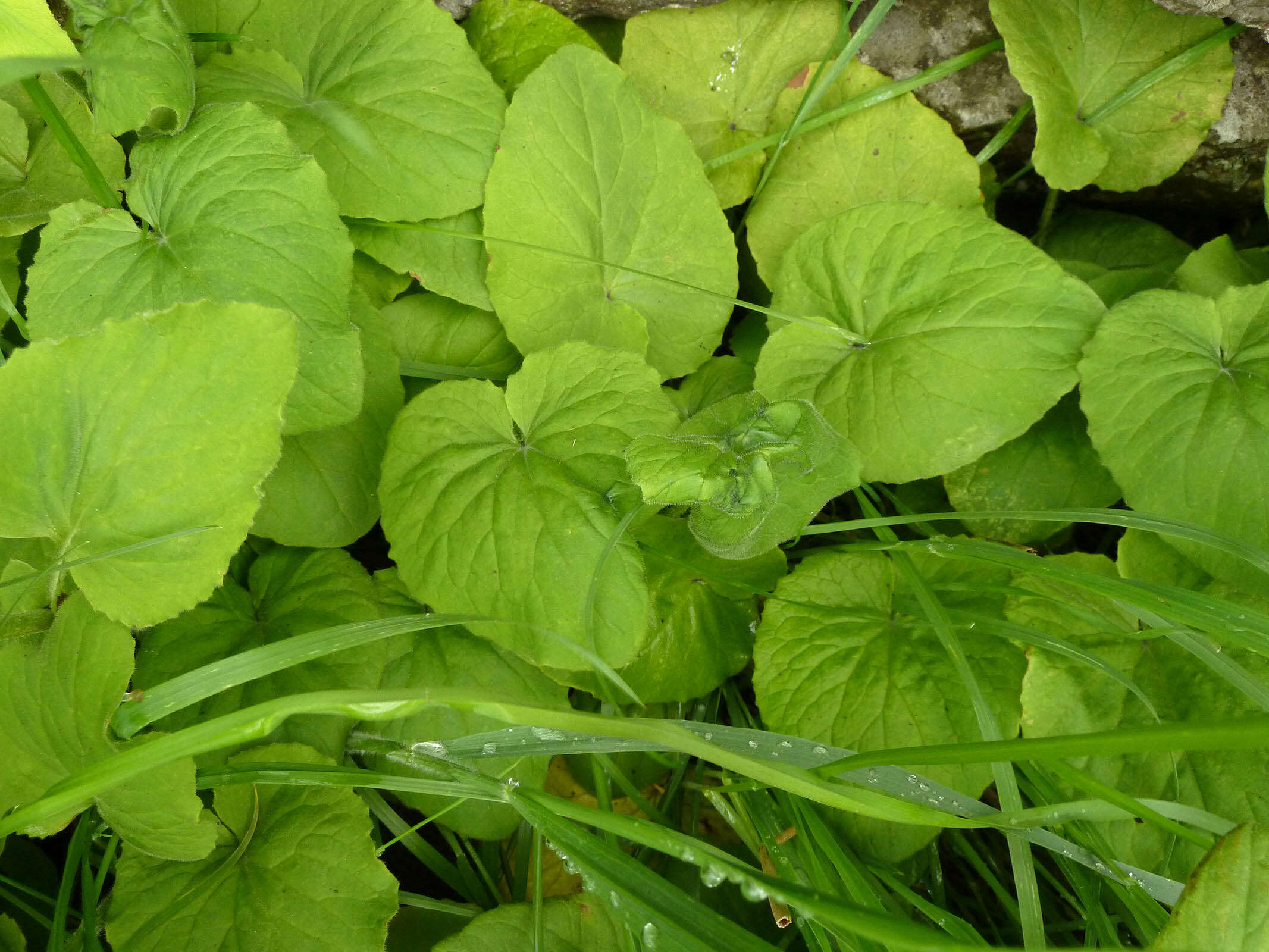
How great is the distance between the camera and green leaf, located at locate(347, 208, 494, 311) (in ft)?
5.54

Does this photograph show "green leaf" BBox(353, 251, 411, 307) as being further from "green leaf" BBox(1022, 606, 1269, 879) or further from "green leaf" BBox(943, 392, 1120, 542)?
"green leaf" BBox(1022, 606, 1269, 879)

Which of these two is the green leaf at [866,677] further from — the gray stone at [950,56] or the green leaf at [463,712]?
the gray stone at [950,56]

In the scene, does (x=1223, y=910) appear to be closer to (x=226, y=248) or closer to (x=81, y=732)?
(x=81, y=732)

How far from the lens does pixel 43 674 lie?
1202 mm

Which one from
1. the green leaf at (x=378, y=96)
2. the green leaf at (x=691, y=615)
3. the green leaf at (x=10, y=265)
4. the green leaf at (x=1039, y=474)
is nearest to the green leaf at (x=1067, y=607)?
the green leaf at (x=1039, y=474)

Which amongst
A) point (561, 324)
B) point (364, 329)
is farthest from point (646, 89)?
point (364, 329)

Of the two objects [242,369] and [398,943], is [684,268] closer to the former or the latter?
[242,369]

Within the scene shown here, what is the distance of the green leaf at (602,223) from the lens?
5.44ft

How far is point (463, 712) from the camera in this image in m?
1.48

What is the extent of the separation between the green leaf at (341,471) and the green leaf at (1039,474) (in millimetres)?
1111

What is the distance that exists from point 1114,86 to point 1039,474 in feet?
2.76

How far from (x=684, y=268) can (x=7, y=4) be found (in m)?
1.15

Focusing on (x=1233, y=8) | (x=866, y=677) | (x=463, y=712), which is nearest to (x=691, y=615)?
(x=866, y=677)

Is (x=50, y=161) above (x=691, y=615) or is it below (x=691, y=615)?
above
